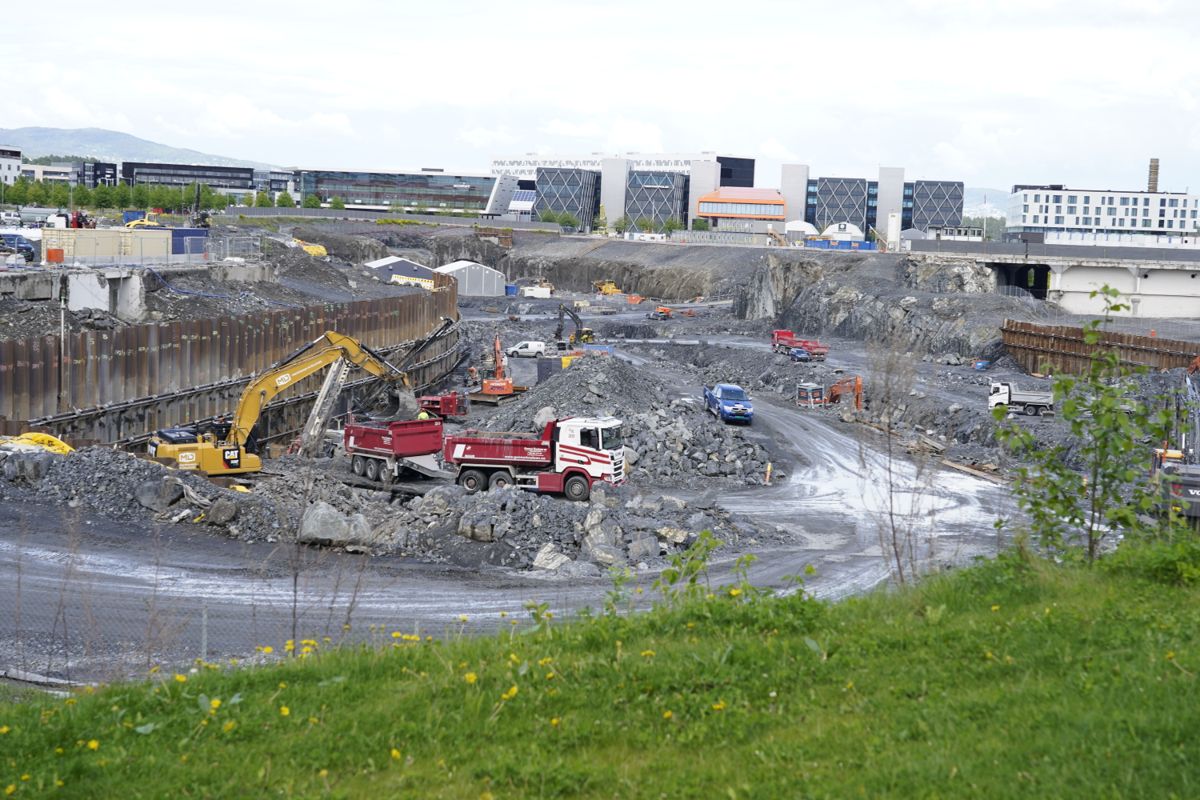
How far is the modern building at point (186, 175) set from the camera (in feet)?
602

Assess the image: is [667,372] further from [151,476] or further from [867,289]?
[151,476]

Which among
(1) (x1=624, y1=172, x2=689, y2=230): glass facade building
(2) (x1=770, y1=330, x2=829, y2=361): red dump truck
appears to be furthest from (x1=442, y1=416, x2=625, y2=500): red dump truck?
(1) (x1=624, y1=172, x2=689, y2=230): glass facade building

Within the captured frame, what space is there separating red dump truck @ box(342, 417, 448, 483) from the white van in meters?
30.8

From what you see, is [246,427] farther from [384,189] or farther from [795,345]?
[384,189]

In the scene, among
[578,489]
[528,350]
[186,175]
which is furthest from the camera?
[186,175]

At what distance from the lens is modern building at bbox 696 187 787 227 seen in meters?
140

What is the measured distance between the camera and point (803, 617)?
8969mm

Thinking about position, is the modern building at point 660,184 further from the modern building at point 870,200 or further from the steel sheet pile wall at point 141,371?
the steel sheet pile wall at point 141,371

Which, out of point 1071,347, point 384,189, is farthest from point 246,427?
point 384,189

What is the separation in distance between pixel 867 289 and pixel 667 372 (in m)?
24.2

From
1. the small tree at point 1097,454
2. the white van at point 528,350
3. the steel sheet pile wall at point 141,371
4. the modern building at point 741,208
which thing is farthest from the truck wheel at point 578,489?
the modern building at point 741,208

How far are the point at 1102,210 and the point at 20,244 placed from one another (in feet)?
430

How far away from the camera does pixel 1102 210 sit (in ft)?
490

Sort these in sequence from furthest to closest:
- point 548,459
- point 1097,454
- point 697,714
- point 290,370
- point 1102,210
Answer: point 1102,210 < point 290,370 < point 548,459 < point 1097,454 < point 697,714
